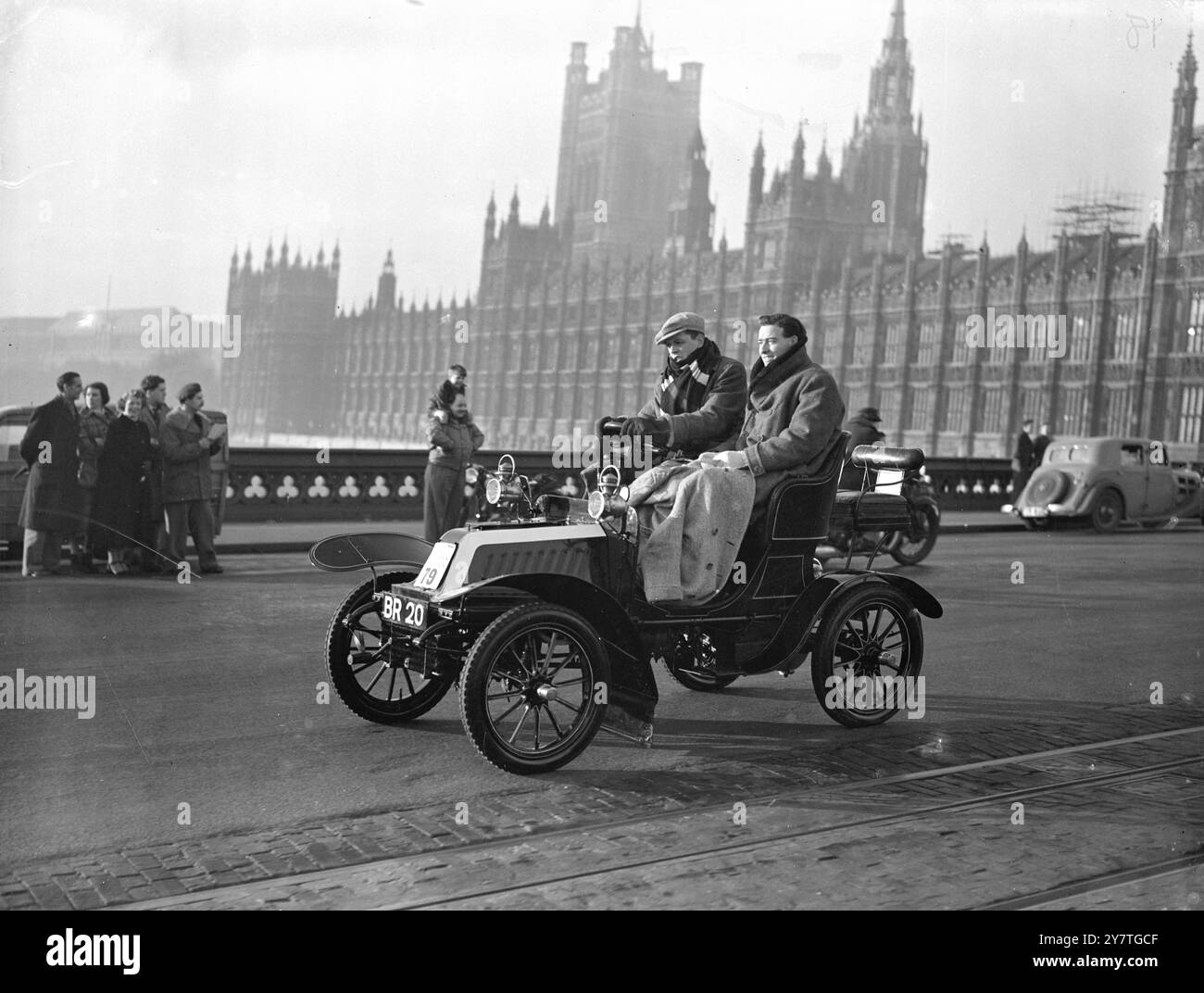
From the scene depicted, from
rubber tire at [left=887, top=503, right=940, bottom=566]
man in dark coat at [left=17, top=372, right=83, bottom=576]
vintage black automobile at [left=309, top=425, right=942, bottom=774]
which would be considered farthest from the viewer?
rubber tire at [left=887, top=503, right=940, bottom=566]

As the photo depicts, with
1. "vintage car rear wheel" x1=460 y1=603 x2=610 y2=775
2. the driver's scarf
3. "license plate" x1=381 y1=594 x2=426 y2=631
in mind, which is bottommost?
"vintage car rear wheel" x1=460 y1=603 x2=610 y2=775

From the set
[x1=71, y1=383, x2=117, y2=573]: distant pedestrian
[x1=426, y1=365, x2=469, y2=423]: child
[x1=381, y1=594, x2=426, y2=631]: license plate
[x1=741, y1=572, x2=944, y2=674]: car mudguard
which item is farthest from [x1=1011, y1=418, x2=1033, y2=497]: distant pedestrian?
[x1=381, y1=594, x2=426, y2=631]: license plate

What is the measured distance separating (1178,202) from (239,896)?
145ft

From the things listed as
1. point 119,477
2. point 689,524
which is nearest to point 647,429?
point 689,524

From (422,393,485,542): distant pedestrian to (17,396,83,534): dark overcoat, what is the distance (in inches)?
113

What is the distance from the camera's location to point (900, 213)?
71.8 metres

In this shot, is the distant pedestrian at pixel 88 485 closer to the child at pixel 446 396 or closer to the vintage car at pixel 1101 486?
the child at pixel 446 396

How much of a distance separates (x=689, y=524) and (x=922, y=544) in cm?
874

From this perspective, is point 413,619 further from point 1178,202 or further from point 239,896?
point 1178,202

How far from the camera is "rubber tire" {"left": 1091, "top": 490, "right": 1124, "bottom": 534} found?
64.9 feet

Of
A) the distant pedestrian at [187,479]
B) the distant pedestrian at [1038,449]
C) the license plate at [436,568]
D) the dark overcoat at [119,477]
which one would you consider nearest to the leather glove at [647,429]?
the license plate at [436,568]

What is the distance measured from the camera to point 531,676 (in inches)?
194

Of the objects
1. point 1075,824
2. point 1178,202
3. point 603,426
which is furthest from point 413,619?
point 1178,202

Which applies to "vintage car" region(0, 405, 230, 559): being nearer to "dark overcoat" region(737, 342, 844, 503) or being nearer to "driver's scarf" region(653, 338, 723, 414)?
"driver's scarf" region(653, 338, 723, 414)
